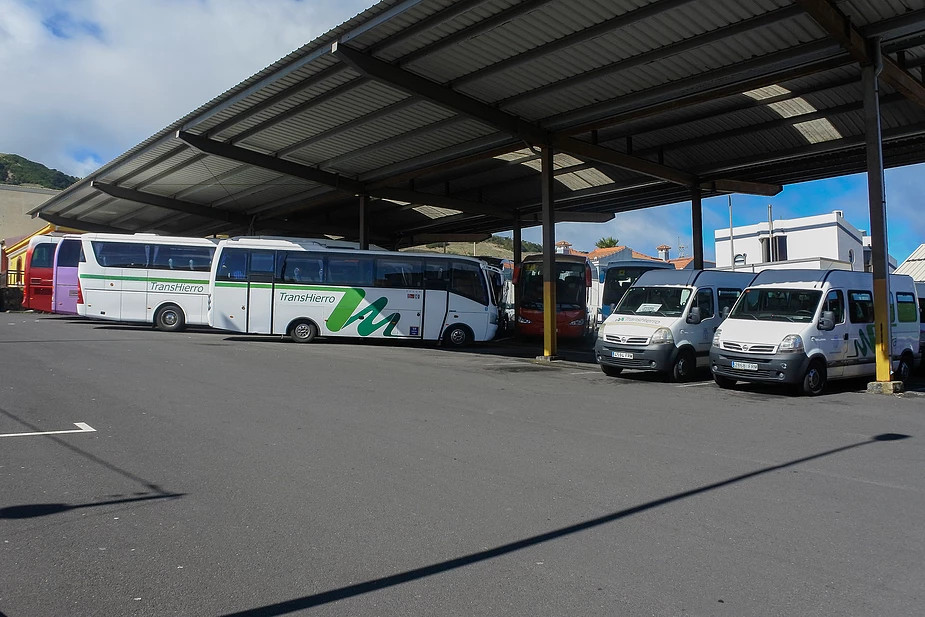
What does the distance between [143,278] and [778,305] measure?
751 inches

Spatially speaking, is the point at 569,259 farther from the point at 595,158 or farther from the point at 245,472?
the point at 245,472

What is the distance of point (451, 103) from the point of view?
16297 millimetres

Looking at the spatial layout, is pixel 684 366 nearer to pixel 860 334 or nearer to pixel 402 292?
pixel 860 334

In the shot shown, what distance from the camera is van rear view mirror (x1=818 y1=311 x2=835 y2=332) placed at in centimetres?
1199

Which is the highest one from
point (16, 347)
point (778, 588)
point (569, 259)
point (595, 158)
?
point (595, 158)

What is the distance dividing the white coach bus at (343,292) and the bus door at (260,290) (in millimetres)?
31

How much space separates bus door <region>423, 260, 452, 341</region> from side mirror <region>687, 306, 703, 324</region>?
9731 millimetres

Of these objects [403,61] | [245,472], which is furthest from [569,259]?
[245,472]

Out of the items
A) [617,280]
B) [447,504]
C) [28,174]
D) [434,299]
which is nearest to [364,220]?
[434,299]

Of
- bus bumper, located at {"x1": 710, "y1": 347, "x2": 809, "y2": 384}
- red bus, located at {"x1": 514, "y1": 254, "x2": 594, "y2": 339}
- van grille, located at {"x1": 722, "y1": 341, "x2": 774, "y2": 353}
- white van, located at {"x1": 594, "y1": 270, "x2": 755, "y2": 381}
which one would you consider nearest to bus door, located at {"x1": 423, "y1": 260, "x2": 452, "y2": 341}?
red bus, located at {"x1": 514, "y1": 254, "x2": 594, "y2": 339}

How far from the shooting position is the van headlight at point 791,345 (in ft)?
38.1

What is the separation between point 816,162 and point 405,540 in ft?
68.8

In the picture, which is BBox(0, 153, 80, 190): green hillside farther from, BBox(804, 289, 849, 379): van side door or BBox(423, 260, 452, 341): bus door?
BBox(804, 289, 849, 379): van side door

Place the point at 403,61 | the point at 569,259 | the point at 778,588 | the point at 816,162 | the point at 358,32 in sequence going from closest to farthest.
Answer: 1. the point at 778,588
2. the point at 358,32
3. the point at 403,61
4. the point at 816,162
5. the point at 569,259
